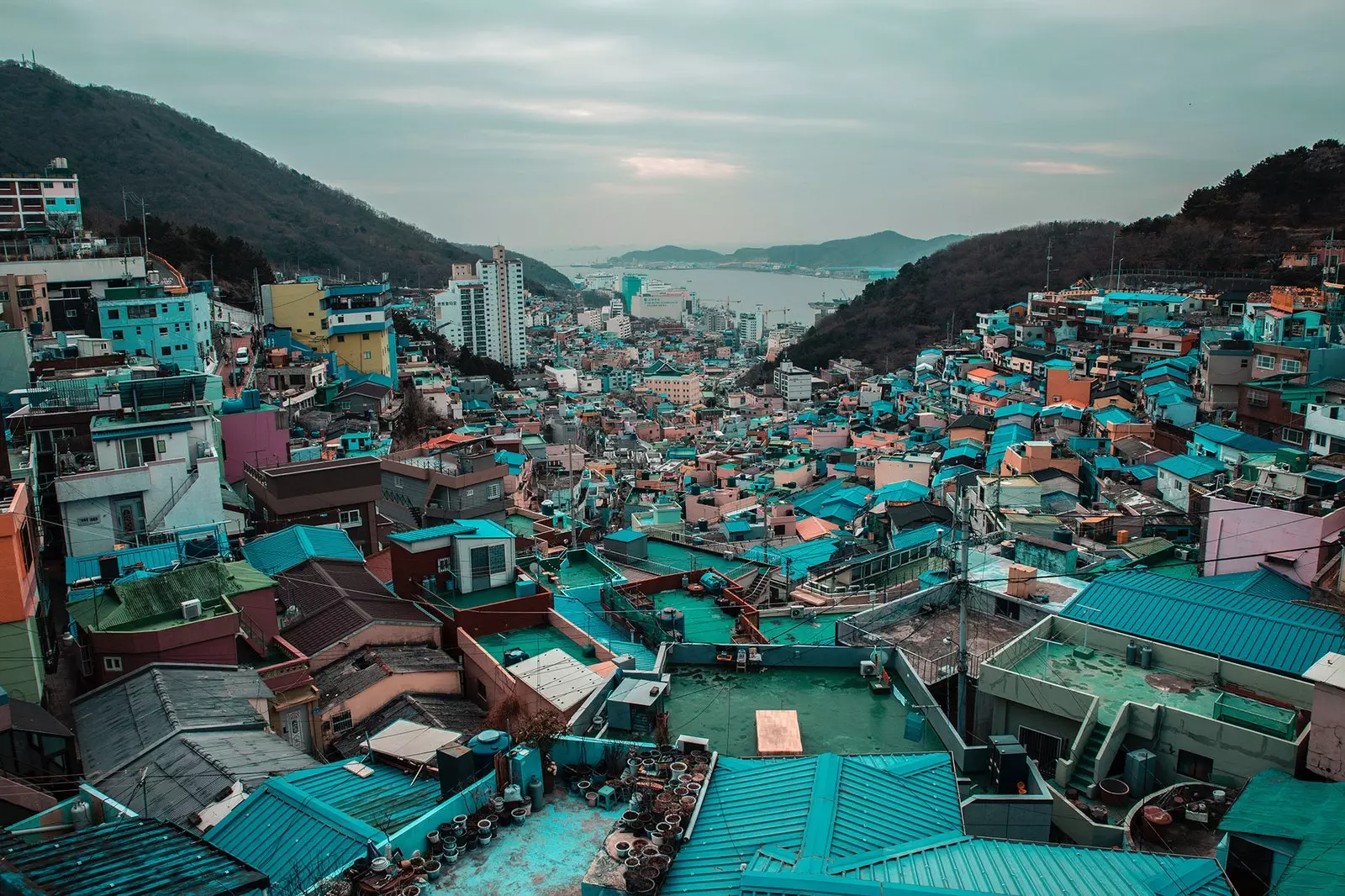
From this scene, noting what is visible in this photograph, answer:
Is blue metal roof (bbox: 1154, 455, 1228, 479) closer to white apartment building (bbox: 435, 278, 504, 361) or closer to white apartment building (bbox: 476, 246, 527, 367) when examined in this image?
white apartment building (bbox: 435, 278, 504, 361)

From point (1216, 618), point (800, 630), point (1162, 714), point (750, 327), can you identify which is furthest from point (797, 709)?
point (750, 327)

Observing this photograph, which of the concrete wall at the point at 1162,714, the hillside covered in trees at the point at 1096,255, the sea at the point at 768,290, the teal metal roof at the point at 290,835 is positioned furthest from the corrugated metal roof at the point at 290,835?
the sea at the point at 768,290

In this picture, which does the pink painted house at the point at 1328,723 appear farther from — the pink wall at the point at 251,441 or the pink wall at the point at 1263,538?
the pink wall at the point at 251,441

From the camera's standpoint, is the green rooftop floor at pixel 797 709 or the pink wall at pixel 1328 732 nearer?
the pink wall at pixel 1328 732

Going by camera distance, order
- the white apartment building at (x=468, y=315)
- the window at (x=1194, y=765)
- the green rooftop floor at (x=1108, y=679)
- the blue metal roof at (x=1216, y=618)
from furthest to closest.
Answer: the white apartment building at (x=468, y=315) → the blue metal roof at (x=1216, y=618) → the green rooftop floor at (x=1108, y=679) → the window at (x=1194, y=765)

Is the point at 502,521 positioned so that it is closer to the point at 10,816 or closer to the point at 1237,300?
the point at 10,816

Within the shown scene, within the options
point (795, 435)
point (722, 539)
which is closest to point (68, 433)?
point (722, 539)
